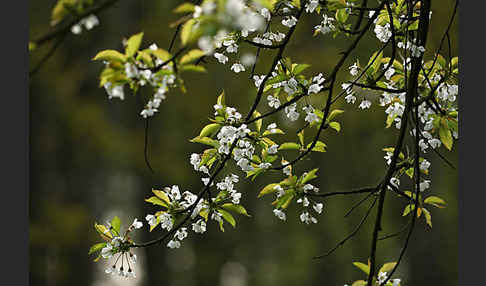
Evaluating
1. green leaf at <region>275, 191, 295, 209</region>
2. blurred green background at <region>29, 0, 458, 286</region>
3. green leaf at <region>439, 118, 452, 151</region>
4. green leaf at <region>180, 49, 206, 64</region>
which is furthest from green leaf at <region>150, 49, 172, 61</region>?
blurred green background at <region>29, 0, 458, 286</region>

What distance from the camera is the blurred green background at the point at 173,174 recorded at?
6664mm

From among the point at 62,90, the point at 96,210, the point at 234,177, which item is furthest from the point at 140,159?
the point at 234,177

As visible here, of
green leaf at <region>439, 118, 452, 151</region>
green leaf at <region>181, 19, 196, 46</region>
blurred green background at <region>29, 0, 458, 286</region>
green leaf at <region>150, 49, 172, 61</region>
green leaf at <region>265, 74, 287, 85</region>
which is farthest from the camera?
blurred green background at <region>29, 0, 458, 286</region>

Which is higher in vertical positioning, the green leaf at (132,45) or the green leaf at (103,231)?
the green leaf at (132,45)

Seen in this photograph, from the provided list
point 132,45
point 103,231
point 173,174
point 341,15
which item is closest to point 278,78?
point 341,15

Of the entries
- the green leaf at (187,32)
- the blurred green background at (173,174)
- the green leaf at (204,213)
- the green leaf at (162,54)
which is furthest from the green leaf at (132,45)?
the blurred green background at (173,174)

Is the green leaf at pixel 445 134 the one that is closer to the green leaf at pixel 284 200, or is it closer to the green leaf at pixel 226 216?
the green leaf at pixel 284 200

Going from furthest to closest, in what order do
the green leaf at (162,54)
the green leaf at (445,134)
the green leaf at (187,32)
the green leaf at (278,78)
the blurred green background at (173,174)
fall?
the blurred green background at (173,174) → the green leaf at (445,134) → the green leaf at (278,78) → the green leaf at (162,54) → the green leaf at (187,32)

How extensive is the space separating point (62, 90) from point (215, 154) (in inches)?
201

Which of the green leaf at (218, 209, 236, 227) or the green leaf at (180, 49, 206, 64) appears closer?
the green leaf at (180, 49, 206, 64)

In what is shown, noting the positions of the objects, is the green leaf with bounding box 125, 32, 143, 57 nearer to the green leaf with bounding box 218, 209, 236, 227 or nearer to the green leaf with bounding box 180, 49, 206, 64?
the green leaf with bounding box 180, 49, 206, 64

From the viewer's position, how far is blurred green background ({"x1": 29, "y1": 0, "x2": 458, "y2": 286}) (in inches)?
262

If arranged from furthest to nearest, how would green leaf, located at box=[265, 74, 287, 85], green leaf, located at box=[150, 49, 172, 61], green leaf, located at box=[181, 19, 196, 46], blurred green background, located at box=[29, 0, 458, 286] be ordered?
blurred green background, located at box=[29, 0, 458, 286], green leaf, located at box=[265, 74, 287, 85], green leaf, located at box=[150, 49, 172, 61], green leaf, located at box=[181, 19, 196, 46]

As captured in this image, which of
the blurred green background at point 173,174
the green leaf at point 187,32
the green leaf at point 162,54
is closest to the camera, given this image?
the green leaf at point 187,32
